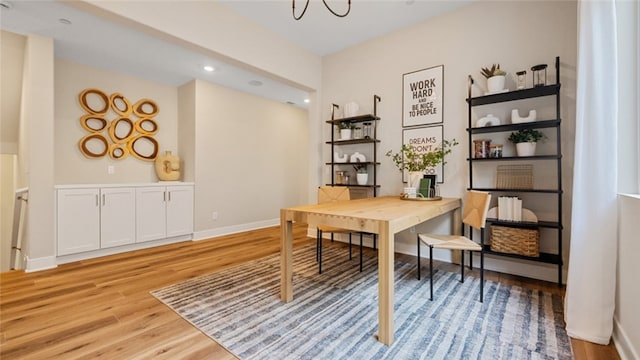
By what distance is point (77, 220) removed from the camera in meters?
3.12

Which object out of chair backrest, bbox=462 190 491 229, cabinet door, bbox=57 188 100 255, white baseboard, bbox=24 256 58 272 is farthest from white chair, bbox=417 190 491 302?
white baseboard, bbox=24 256 58 272

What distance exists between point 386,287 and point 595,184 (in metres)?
1.44

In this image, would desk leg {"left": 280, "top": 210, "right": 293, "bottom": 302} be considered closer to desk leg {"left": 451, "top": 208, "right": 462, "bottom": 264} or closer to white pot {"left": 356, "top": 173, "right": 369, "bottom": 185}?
white pot {"left": 356, "top": 173, "right": 369, "bottom": 185}

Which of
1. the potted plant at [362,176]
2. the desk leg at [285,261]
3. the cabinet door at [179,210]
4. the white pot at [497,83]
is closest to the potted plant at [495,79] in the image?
the white pot at [497,83]

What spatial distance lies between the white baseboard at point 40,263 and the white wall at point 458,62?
3.44 m

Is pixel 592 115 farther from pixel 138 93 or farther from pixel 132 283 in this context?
pixel 138 93

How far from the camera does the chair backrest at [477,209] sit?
2.19 meters

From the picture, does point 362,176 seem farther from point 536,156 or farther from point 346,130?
point 536,156

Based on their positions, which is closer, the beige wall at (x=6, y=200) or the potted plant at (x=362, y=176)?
the potted plant at (x=362, y=176)

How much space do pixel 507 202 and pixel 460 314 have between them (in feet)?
4.12

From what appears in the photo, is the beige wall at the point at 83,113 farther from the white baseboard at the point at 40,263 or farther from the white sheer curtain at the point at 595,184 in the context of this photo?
the white sheer curtain at the point at 595,184

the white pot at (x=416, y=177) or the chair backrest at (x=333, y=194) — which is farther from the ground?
the white pot at (x=416, y=177)

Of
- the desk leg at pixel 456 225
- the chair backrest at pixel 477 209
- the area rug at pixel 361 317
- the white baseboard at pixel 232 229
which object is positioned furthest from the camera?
the white baseboard at pixel 232 229

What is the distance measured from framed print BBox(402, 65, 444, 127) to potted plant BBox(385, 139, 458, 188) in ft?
1.01
